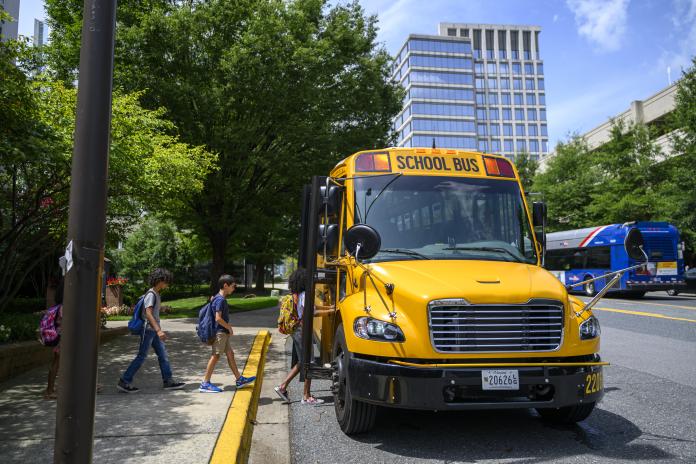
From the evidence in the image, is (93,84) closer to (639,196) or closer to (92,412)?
(92,412)

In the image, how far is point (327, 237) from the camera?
5586 mm

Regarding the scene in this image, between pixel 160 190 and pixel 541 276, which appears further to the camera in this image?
pixel 160 190

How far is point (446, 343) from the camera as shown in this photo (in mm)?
4309

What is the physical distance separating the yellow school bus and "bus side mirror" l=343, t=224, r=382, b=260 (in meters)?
0.01

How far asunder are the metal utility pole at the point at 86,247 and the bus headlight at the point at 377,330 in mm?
2184

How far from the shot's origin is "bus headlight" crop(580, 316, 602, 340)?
15.2ft

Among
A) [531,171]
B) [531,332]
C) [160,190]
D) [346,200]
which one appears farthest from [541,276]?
[531,171]

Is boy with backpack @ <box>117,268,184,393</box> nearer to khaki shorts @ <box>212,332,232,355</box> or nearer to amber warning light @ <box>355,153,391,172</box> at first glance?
khaki shorts @ <box>212,332,232,355</box>

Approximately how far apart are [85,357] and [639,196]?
3361cm

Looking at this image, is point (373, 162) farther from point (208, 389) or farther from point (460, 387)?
point (208, 389)

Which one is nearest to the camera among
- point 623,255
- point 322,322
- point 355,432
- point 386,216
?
point 355,432

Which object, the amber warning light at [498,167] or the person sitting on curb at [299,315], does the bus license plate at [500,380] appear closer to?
the person sitting on curb at [299,315]

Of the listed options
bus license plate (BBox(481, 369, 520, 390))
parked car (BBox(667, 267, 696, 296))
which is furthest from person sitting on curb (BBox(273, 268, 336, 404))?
parked car (BBox(667, 267, 696, 296))

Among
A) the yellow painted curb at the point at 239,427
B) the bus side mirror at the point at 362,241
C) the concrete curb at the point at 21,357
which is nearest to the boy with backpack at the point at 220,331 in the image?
the yellow painted curb at the point at 239,427
